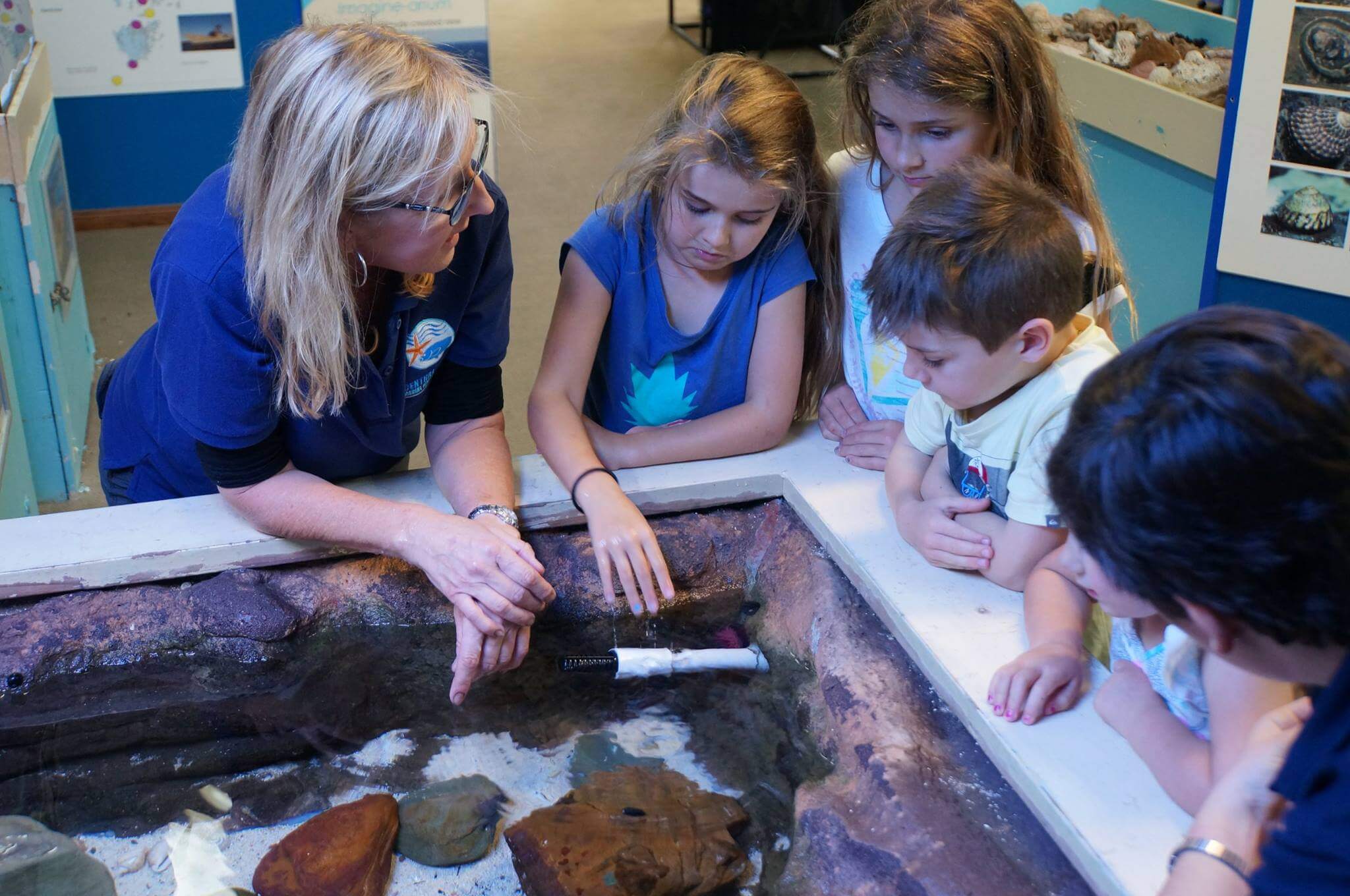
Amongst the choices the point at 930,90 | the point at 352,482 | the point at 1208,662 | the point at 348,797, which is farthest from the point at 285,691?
the point at 930,90

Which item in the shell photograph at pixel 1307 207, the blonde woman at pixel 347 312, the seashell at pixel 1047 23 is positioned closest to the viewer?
the blonde woman at pixel 347 312

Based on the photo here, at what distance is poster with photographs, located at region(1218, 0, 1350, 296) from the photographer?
2262 millimetres

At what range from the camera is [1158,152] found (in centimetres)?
326

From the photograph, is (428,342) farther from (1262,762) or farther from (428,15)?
(428,15)

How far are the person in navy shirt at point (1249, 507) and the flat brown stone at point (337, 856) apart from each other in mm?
890

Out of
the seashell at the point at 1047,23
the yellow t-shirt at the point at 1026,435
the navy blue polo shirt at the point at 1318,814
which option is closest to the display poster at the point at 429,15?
the seashell at the point at 1047,23

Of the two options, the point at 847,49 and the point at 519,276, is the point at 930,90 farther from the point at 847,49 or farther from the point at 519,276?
the point at 519,276

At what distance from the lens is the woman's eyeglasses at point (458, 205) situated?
1.43 meters

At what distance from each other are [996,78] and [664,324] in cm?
63

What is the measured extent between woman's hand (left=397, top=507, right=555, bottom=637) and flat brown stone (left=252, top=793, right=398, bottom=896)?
0.27 meters

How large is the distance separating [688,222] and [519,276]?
3216mm

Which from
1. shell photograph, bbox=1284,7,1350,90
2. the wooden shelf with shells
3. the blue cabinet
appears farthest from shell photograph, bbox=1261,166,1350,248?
the blue cabinet

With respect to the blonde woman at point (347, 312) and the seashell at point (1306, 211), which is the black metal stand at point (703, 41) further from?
the blonde woman at point (347, 312)

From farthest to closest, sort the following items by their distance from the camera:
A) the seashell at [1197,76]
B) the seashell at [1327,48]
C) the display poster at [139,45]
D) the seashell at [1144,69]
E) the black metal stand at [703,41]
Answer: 1. the black metal stand at [703,41]
2. the display poster at [139,45]
3. the seashell at [1144,69]
4. the seashell at [1197,76]
5. the seashell at [1327,48]
